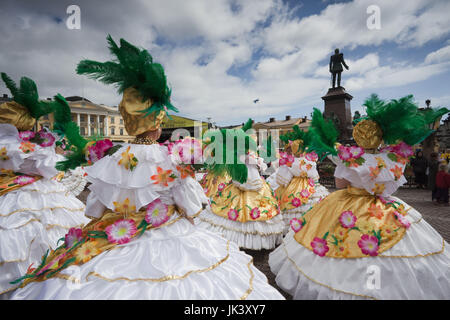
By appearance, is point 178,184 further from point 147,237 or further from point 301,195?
point 301,195

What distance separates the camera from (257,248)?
14.5 ft

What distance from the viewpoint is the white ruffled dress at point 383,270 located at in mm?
2291

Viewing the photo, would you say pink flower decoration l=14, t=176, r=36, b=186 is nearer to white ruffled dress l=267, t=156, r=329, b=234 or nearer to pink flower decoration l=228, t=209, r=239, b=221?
pink flower decoration l=228, t=209, r=239, b=221

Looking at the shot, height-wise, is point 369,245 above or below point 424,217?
above

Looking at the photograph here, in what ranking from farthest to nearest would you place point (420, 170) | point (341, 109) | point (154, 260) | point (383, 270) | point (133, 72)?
1. point (341, 109)
2. point (420, 170)
3. point (383, 270)
4. point (133, 72)
5. point (154, 260)

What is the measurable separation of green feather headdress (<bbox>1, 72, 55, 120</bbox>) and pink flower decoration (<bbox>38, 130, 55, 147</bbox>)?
0.28 m

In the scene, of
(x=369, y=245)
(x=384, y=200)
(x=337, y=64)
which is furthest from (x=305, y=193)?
(x=337, y=64)

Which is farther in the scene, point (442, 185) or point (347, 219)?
point (442, 185)

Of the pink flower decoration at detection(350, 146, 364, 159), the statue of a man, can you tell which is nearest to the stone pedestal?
the statue of a man

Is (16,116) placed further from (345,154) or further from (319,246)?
(345,154)

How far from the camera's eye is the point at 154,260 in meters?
1.57

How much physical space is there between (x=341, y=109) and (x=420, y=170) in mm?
5348

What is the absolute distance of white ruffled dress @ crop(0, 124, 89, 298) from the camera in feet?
9.15

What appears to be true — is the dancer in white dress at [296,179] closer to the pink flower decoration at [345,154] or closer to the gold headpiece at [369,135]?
the gold headpiece at [369,135]
